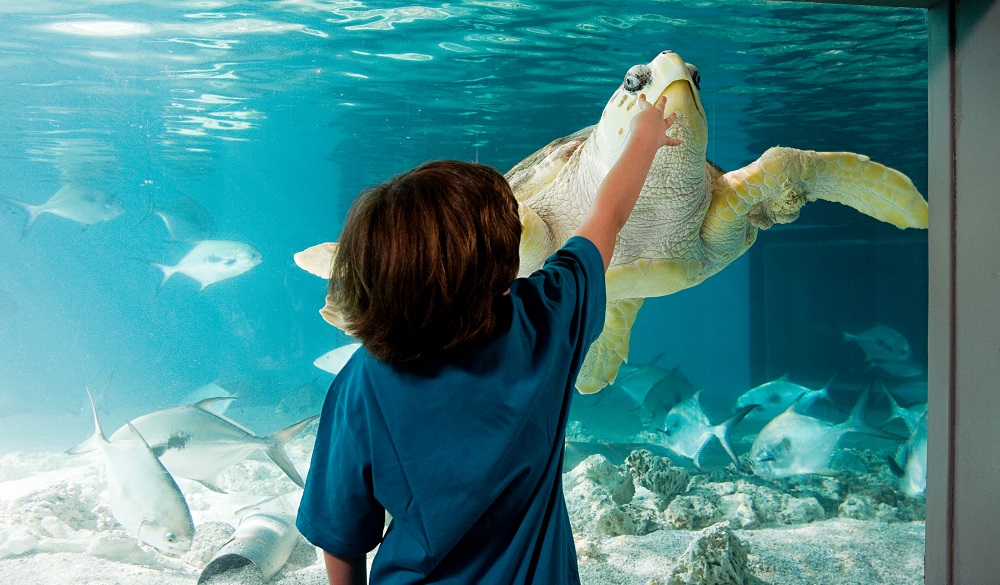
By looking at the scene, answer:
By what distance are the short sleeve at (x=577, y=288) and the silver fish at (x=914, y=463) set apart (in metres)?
4.25

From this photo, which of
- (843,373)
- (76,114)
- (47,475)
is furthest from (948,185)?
(843,373)

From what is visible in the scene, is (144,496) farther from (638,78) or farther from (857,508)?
(857,508)

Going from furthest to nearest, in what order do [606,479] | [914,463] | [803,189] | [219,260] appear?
[219,260]
[914,463]
[606,479]
[803,189]

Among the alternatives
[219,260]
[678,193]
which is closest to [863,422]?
[678,193]

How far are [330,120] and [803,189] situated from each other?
268 inches

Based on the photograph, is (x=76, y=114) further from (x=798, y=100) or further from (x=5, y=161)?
(x=798, y=100)

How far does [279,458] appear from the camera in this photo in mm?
3334

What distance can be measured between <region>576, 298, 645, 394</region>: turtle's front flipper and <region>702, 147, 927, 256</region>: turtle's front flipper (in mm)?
727

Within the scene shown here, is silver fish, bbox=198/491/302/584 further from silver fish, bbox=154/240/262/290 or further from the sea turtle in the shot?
silver fish, bbox=154/240/262/290

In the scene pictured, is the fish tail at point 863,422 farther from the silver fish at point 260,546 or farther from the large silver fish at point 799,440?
the silver fish at point 260,546

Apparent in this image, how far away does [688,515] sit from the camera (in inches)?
137

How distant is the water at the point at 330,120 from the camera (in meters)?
5.45

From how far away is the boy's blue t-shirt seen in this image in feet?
2.31

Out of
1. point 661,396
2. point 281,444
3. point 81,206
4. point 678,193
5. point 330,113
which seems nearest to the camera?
point 678,193
